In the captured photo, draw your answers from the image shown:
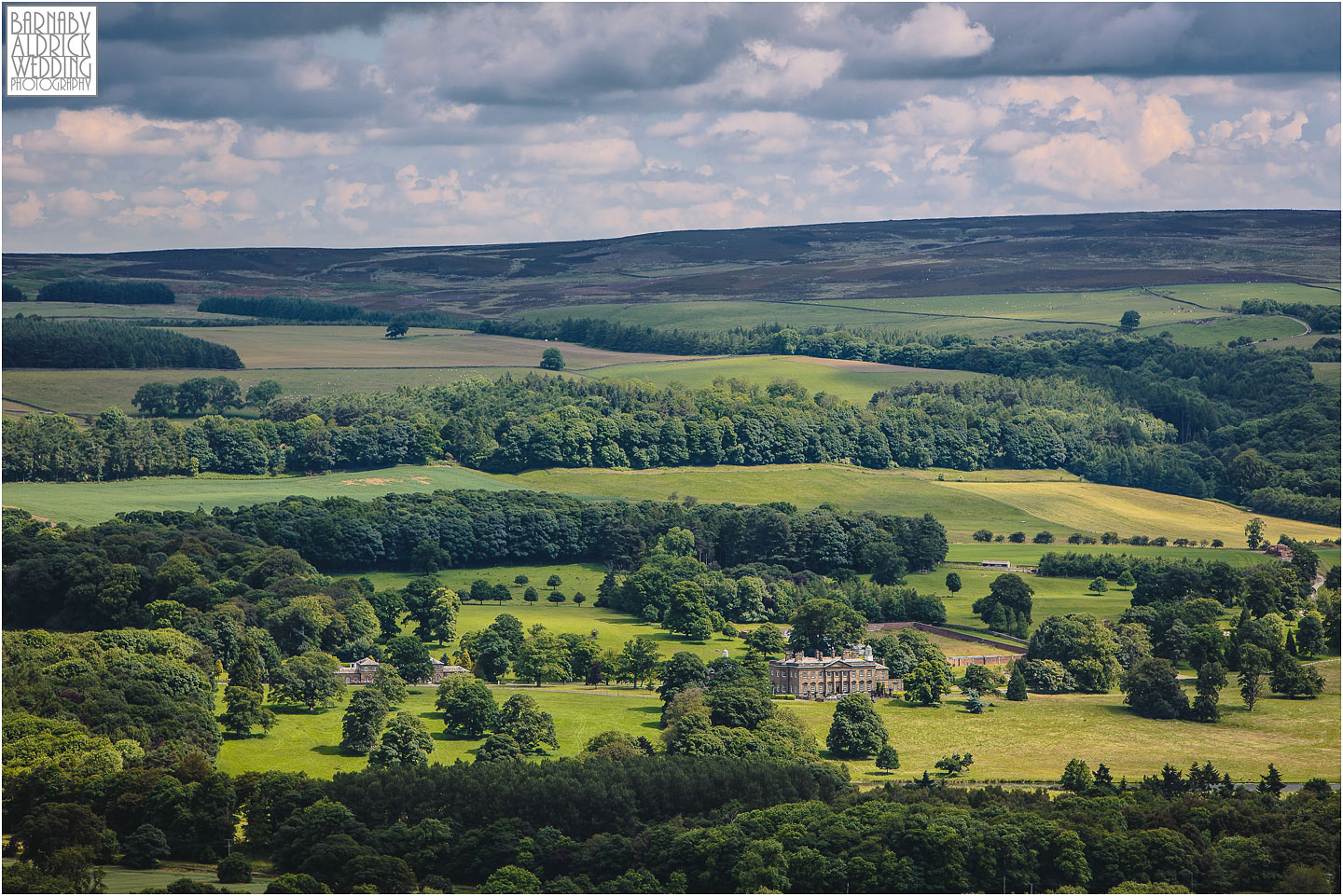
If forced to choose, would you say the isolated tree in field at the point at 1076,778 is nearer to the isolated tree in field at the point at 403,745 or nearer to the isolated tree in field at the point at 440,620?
the isolated tree in field at the point at 403,745

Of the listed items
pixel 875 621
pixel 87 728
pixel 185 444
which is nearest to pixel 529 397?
pixel 185 444

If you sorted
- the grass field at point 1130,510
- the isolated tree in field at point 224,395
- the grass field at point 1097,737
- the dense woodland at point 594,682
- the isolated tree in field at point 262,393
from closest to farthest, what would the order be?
the dense woodland at point 594,682
the grass field at point 1097,737
the grass field at point 1130,510
the isolated tree in field at point 224,395
the isolated tree in field at point 262,393

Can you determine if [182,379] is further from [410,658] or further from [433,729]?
[433,729]

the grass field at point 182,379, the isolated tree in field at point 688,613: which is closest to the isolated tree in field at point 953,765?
the isolated tree in field at point 688,613

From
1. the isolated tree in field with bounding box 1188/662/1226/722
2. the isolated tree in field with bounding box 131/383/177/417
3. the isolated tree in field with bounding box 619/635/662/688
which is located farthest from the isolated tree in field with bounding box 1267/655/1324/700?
the isolated tree in field with bounding box 131/383/177/417

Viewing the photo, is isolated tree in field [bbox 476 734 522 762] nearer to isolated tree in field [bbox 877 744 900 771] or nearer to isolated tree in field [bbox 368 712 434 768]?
isolated tree in field [bbox 368 712 434 768]

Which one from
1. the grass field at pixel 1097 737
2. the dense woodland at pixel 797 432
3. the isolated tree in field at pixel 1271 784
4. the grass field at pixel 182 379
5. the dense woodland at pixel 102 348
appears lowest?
the grass field at pixel 1097 737
